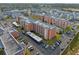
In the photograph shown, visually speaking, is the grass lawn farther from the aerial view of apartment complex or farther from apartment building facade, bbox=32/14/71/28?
apartment building facade, bbox=32/14/71/28

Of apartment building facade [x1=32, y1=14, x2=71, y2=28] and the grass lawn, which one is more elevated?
apartment building facade [x1=32, y1=14, x2=71, y2=28]

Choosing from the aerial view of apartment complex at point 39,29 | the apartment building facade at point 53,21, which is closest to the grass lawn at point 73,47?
the aerial view of apartment complex at point 39,29

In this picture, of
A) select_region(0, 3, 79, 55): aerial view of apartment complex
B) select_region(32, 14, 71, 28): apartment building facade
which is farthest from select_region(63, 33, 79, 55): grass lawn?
select_region(32, 14, 71, 28): apartment building facade

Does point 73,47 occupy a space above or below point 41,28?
below

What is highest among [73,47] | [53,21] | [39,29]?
[53,21]

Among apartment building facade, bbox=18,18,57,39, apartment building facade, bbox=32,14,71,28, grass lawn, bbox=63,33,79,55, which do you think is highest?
apartment building facade, bbox=32,14,71,28

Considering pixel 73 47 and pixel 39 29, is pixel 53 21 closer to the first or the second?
pixel 39 29

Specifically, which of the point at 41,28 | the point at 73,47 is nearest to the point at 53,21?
the point at 41,28

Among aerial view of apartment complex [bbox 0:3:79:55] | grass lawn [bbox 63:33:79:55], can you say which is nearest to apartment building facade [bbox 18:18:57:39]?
aerial view of apartment complex [bbox 0:3:79:55]
